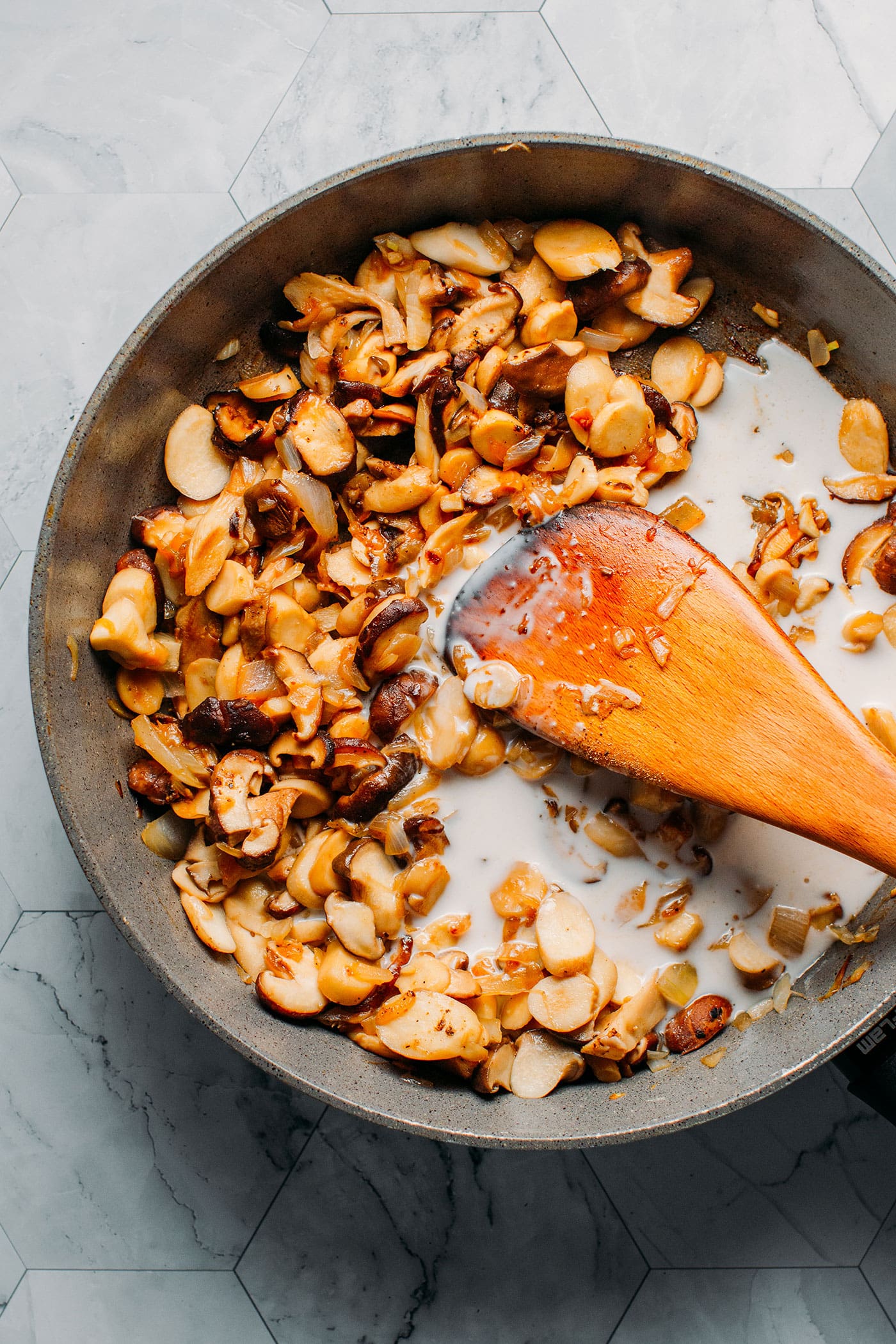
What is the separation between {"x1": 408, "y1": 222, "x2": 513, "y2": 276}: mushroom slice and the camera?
1168 mm

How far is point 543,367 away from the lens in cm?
113

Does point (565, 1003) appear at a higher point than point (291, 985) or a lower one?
higher

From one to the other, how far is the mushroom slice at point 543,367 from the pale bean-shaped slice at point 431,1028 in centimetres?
72

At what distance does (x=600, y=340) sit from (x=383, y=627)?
0.48 m

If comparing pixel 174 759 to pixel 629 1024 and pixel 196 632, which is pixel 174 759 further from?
pixel 629 1024

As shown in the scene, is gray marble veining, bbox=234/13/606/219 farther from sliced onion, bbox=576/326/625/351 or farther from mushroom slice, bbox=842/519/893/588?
mushroom slice, bbox=842/519/893/588

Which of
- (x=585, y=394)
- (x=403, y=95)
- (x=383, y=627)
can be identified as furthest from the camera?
(x=403, y=95)

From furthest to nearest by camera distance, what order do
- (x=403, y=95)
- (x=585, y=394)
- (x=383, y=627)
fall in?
(x=403, y=95) < (x=585, y=394) < (x=383, y=627)

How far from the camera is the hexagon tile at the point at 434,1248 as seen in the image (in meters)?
1.22

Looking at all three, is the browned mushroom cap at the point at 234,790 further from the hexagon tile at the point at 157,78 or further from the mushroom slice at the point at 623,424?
the hexagon tile at the point at 157,78

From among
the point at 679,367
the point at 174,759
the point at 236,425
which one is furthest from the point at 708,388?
the point at 174,759

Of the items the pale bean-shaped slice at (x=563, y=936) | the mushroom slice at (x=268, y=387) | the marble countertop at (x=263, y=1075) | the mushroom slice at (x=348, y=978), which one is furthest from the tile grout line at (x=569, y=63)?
the mushroom slice at (x=348, y=978)

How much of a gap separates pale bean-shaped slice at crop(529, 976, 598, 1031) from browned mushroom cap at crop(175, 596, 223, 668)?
56 cm

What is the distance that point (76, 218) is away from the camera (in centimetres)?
125
